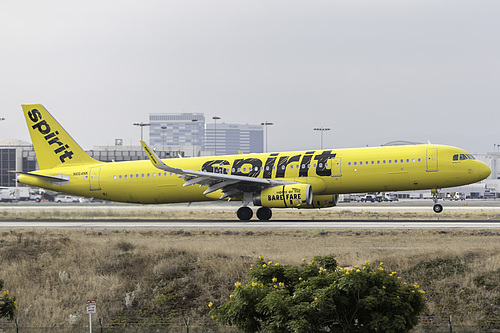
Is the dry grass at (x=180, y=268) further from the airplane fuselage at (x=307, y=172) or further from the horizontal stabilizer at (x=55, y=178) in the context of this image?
the horizontal stabilizer at (x=55, y=178)

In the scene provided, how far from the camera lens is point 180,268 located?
2705cm

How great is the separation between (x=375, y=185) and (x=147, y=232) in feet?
50.4

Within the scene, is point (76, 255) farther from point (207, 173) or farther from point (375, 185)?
point (375, 185)

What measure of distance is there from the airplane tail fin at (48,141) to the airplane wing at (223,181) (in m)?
10.4

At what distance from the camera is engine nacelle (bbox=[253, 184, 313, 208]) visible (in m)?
41.4

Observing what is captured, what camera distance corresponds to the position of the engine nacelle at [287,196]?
41.4 m

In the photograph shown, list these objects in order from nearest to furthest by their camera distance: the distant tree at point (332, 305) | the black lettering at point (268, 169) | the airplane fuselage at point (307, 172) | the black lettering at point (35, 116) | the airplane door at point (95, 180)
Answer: the distant tree at point (332, 305)
the airplane fuselage at point (307, 172)
the black lettering at point (268, 169)
the airplane door at point (95, 180)
the black lettering at point (35, 116)

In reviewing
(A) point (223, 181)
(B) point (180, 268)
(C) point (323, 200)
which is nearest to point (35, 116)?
(A) point (223, 181)

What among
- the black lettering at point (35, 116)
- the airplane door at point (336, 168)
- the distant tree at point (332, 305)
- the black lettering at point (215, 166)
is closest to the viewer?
the distant tree at point (332, 305)

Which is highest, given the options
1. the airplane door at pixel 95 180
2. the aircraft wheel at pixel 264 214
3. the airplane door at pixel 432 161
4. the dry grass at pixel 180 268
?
the airplane door at pixel 432 161

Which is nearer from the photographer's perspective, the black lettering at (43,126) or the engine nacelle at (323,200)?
the engine nacelle at (323,200)

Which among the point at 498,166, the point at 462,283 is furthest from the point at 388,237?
the point at 498,166

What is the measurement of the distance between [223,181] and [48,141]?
15.8 meters

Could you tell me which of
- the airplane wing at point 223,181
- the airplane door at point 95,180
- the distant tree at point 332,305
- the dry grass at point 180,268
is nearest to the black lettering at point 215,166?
the airplane wing at point 223,181
